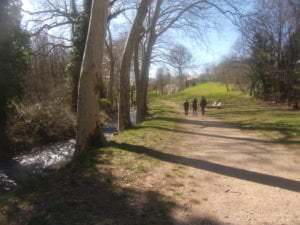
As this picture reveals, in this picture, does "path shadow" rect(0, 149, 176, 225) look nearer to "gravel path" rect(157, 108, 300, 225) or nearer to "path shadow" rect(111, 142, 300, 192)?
"gravel path" rect(157, 108, 300, 225)

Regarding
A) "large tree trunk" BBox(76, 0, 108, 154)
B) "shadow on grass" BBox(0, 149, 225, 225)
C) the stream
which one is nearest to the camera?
"shadow on grass" BBox(0, 149, 225, 225)

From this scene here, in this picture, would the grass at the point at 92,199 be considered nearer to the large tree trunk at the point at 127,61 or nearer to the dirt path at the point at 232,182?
the dirt path at the point at 232,182

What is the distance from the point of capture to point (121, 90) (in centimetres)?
1905

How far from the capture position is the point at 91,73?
1144 cm

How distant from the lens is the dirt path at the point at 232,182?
236 inches

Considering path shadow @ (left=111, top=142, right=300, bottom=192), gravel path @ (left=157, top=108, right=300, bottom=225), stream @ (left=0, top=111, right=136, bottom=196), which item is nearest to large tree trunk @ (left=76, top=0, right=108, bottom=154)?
path shadow @ (left=111, top=142, right=300, bottom=192)

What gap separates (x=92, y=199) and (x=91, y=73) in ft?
17.7

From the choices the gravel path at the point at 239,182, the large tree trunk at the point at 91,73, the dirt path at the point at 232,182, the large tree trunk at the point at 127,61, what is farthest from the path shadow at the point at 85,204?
the large tree trunk at the point at 127,61

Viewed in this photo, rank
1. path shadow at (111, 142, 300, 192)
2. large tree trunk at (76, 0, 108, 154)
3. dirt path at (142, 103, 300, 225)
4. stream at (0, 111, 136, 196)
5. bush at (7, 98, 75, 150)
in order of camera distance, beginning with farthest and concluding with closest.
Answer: bush at (7, 98, 75, 150)
stream at (0, 111, 136, 196)
large tree trunk at (76, 0, 108, 154)
path shadow at (111, 142, 300, 192)
dirt path at (142, 103, 300, 225)

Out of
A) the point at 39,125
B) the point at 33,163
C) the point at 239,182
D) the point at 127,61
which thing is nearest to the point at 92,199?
the point at 239,182

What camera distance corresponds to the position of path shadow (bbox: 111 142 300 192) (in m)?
7.82

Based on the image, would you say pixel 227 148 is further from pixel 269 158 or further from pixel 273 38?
pixel 273 38

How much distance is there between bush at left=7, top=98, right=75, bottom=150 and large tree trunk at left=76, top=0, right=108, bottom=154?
23.6 ft

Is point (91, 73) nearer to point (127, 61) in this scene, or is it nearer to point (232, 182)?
point (232, 182)
